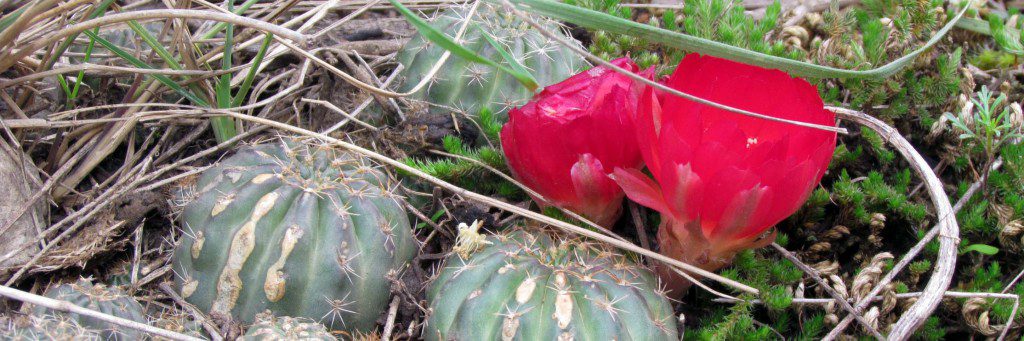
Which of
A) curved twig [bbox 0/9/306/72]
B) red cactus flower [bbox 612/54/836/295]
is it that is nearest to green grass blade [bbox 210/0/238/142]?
curved twig [bbox 0/9/306/72]

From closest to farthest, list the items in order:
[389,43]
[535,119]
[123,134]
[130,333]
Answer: [130,333], [535,119], [123,134], [389,43]

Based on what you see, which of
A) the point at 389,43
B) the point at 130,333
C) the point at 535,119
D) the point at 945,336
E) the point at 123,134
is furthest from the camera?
the point at 389,43

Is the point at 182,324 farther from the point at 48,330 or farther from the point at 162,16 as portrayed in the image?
the point at 162,16

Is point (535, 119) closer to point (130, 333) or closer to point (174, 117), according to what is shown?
point (130, 333)

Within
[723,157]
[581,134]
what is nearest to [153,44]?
[581,134]

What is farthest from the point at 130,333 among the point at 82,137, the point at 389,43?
the point at 389,43

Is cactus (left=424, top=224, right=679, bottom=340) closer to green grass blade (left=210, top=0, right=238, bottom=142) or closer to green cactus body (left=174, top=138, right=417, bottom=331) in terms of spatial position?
green cactus body (left=174, top=138, right=417, bottom=331)

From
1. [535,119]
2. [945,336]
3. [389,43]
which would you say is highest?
[535,119]
